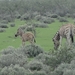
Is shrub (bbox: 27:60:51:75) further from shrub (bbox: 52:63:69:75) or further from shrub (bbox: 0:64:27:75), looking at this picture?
shrub (bbox: 0:64:27:75)

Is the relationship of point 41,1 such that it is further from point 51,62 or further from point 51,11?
point 51,62

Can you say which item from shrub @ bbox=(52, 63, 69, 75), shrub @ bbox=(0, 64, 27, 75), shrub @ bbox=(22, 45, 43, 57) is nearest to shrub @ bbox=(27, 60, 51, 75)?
shrub @ bbox=(52, 63, 69, 75)

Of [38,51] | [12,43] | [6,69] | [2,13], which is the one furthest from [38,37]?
[2,13]

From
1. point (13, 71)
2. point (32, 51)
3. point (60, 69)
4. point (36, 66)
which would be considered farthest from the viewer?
point (32, 51)

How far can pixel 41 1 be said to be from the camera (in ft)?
224

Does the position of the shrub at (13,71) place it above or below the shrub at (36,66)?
above

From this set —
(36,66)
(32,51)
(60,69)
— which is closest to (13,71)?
(36,66)

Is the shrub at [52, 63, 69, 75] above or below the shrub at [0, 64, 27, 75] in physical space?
below

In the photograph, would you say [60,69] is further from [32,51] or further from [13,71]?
[32,51]

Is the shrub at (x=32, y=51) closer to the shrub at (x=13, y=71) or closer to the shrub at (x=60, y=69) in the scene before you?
the shrub at (x=60, y=69)

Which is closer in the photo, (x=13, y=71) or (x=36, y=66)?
(x=13, y=71)

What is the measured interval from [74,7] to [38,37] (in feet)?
117

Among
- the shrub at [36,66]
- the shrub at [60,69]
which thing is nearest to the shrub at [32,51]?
the shrub at [36,66]

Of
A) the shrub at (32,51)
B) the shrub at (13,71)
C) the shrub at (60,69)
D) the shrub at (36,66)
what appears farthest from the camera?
the shrub at (32,51)
